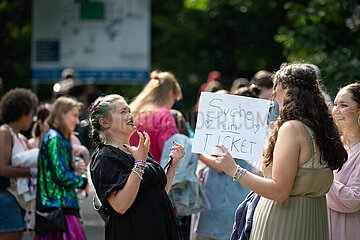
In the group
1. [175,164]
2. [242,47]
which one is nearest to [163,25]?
[242,47]

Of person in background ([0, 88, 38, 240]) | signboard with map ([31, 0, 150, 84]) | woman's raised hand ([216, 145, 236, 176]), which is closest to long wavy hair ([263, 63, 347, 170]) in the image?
woman's raised hand ([216, 145, 236, 176])

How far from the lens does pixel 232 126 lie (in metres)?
3.57

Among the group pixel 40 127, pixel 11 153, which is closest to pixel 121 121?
pixel 11 153

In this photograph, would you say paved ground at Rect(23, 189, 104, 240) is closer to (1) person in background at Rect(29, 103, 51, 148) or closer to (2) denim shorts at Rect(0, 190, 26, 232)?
(1) person in background at Rect(29, 103, 51, 148)

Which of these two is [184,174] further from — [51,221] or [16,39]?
[16,39]

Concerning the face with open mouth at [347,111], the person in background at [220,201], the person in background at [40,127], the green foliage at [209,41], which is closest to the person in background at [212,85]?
the person in background at [220,201]

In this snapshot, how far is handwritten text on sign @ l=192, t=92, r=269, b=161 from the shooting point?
11.6ft

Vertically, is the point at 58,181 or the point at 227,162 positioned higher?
the point at 227,162

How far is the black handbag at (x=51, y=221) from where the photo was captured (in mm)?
4875

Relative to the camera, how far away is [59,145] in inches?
196

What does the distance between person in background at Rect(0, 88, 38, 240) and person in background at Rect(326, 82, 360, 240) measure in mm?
3071

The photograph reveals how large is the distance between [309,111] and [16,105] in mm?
3350

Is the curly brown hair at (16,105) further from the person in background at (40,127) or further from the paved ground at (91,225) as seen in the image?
the paved ground at (91,225)

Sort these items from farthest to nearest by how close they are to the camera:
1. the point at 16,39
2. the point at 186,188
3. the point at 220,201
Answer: the point at 16,39 → the point at 220,201 → the point at 186,188
